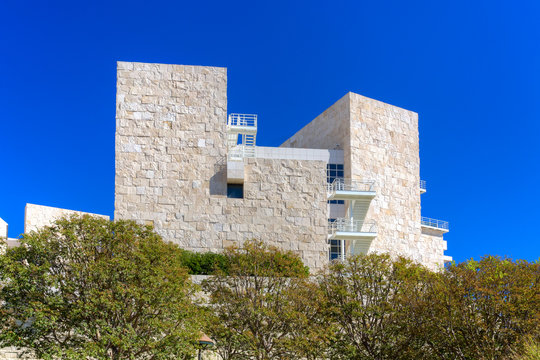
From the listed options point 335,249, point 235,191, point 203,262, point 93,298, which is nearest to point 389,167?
point 335,249

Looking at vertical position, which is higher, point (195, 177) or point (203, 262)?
point (195, 177)

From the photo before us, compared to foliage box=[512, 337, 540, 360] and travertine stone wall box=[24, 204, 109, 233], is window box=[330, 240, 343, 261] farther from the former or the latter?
foliage box=[512, 337, 540, 360]

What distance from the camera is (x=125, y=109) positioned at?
2959 centimetres

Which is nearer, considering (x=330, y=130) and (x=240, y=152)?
(x=240, y=152)

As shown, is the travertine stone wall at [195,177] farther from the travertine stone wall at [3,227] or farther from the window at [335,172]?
the travertine stone wall at [3,227]

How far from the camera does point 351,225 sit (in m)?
33.5

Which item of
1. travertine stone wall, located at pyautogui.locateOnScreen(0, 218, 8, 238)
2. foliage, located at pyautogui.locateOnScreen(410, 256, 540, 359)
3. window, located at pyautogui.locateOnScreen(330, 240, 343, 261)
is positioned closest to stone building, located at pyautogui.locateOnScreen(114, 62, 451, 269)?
window, located at pyautogui.locateOnScreen(330, 240, 343, 261)

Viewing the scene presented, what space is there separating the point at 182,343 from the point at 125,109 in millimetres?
14717

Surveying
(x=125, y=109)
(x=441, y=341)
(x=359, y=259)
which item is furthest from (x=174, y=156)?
(x=441, y=341)

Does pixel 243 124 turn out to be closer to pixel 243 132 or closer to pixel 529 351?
pixel 243 132

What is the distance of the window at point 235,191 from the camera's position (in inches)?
1183

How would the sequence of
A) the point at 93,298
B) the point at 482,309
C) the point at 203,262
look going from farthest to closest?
1. the point at 203,262
2. the point at 482,309
3. the point at 93,298

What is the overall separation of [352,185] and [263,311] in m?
16.7

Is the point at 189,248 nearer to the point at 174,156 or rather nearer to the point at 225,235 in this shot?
the point at 225,235
